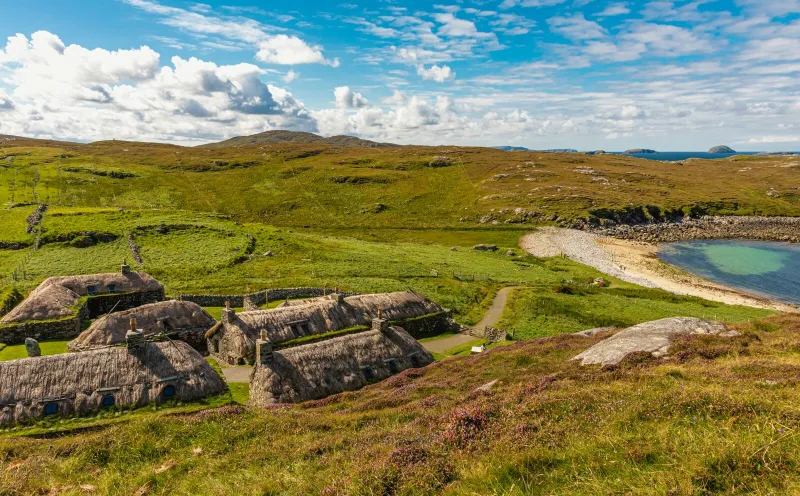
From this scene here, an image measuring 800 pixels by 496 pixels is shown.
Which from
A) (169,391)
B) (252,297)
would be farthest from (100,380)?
(252,297)

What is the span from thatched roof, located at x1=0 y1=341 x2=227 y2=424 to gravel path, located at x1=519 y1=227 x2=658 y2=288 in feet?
250

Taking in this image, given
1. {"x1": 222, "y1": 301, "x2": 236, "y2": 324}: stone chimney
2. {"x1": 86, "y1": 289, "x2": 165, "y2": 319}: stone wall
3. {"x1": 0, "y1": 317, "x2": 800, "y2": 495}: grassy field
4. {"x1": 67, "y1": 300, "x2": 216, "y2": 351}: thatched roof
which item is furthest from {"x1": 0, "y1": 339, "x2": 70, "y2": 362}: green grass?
{"x1": 0, "y1": 317, "x2": 800, "y2": 495}: grassy field

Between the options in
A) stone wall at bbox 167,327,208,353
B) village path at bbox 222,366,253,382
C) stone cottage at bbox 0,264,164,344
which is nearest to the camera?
village path at bbox 222,366,253,382

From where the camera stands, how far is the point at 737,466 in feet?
25.3

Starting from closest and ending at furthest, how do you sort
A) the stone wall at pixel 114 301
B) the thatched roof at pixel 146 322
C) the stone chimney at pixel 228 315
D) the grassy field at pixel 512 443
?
the grassy field at pixel 512 443 → the thatched roof at pixel 146 322 → the stone chimney at pixel 228 315 → the stone wall at pixel 114 301

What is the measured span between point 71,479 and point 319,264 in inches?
2595

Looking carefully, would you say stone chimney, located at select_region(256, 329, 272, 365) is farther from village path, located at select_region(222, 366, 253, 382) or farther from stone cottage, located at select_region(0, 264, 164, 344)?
stone cottage, located at select_region(0, 264, 164, 344)

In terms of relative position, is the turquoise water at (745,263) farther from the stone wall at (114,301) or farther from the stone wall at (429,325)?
the stone wall at (114,301)

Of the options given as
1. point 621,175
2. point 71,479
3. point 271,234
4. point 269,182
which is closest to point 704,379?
point 71,479

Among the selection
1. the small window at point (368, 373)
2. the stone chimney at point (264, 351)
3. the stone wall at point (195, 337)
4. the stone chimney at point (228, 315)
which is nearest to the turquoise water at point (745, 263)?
the small window at point (368, 373)

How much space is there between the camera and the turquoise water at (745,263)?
78.1 m

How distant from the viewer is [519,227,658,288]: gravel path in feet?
276

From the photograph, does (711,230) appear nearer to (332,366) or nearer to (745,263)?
(745,263)

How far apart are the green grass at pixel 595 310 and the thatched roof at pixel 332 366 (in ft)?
56.8
